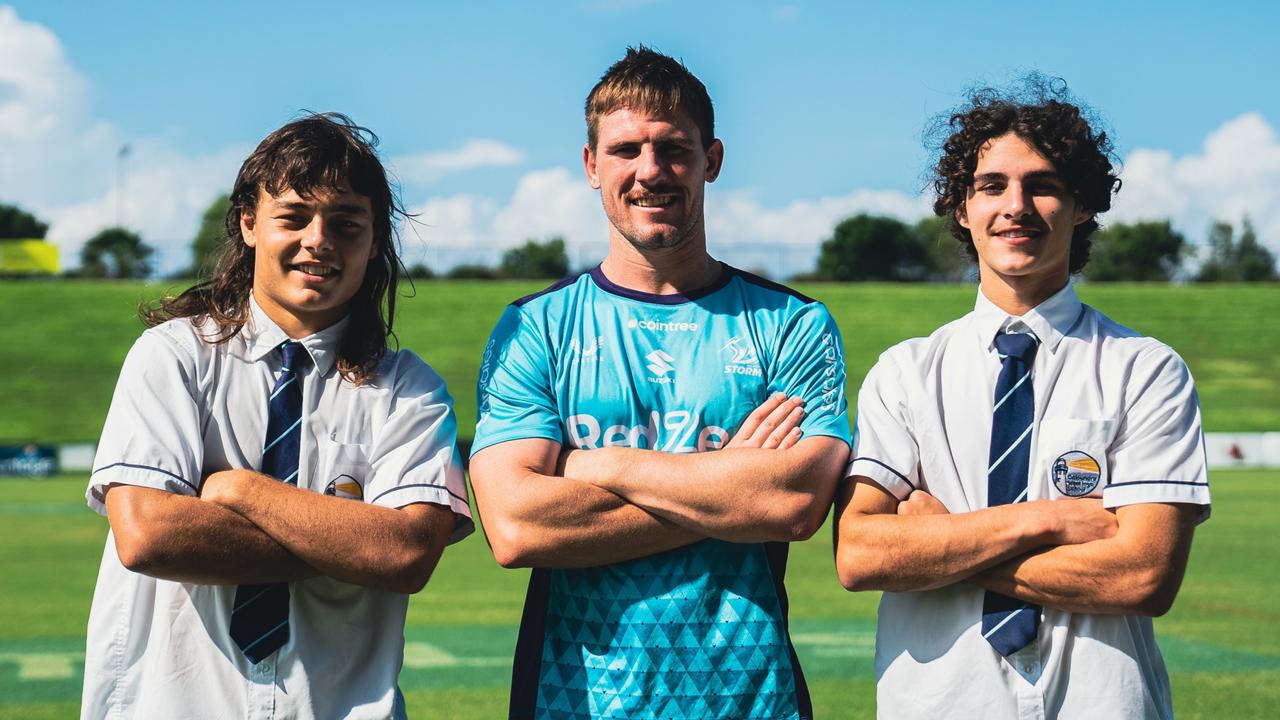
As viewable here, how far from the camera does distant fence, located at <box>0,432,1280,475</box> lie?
88.4 ft

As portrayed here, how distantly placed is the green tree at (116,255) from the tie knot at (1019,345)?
7176cm

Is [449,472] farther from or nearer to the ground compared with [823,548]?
farther from the ground

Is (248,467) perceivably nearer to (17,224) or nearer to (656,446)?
(656,446)

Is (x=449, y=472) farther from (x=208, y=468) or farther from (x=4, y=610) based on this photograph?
(x=4, y=610)

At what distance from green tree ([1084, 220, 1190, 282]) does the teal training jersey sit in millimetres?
90079

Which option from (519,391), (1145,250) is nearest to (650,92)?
(519,391)

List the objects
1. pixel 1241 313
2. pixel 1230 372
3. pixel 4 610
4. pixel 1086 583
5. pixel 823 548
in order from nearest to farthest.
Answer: pixel 1086 583, pixel 4 610, pixel 823 548, pixel 1230 372, pixel 1241 313

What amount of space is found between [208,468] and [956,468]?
2182mm

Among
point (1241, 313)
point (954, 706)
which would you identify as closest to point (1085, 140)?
point (954, 706)

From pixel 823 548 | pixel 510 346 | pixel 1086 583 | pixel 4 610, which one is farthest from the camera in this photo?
pixel 823 548

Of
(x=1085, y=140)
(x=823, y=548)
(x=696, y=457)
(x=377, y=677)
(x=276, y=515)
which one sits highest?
(x=1085, y=140)

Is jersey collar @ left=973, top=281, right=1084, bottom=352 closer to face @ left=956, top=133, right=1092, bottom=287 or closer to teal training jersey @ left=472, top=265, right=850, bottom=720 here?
face @ left=956, top=133, right=1092, bottom=287

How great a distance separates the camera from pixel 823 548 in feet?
50.2

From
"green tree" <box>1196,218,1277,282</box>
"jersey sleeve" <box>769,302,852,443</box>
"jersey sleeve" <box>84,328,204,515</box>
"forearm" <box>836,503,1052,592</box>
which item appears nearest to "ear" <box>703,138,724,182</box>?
"jersey sleeve" <box>769,302,852,443</box>
